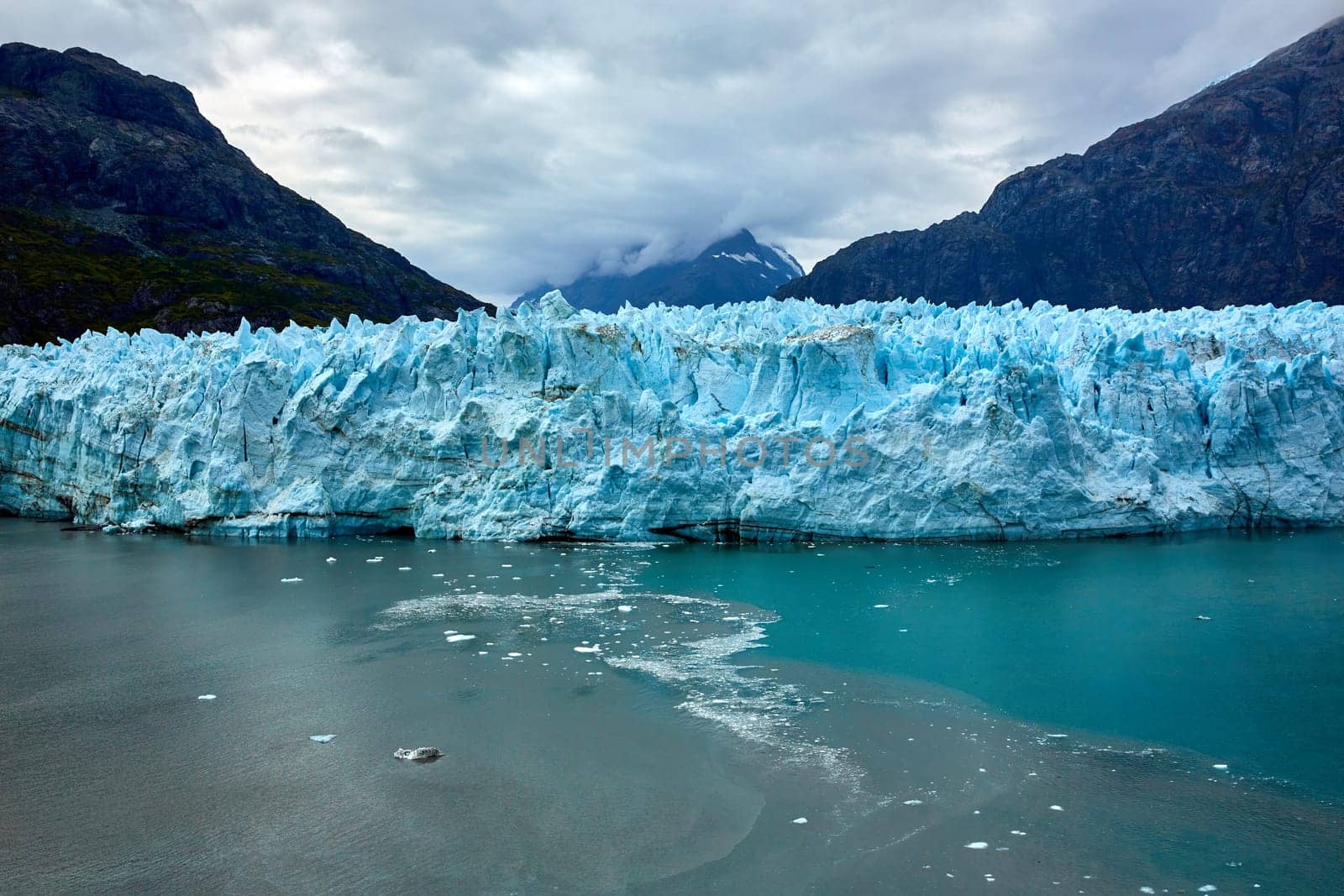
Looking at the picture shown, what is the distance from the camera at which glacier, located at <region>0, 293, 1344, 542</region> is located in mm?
16453

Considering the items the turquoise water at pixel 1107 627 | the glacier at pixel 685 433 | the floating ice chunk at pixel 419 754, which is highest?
the glacier at pixel 685 433

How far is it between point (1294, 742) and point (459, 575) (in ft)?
34.9

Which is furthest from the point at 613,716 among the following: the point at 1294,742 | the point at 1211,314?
the point at 1211,314

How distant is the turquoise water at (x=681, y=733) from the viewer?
200 inches

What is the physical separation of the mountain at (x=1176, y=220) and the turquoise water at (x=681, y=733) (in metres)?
44.7

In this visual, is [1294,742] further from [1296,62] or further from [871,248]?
[1296,62]

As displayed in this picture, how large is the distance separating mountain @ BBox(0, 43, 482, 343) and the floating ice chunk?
131 ft

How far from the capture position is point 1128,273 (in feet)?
179

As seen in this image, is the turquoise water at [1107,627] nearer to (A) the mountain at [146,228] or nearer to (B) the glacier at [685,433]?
(B) the glacier at [685,433]

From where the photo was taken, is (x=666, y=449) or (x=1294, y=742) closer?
(x=1294, y=742)

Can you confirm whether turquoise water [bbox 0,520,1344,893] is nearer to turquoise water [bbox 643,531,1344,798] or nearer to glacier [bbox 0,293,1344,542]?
turquoise water [bbox 643,531,1344,798]

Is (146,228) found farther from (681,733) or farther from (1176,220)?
(1176,220)

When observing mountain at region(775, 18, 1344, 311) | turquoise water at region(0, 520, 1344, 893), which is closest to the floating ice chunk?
turquoise water at region(0, 520, 1344, 893)

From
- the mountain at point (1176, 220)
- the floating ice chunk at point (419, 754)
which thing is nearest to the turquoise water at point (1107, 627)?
the floating ice chunk at point (419, 754)
